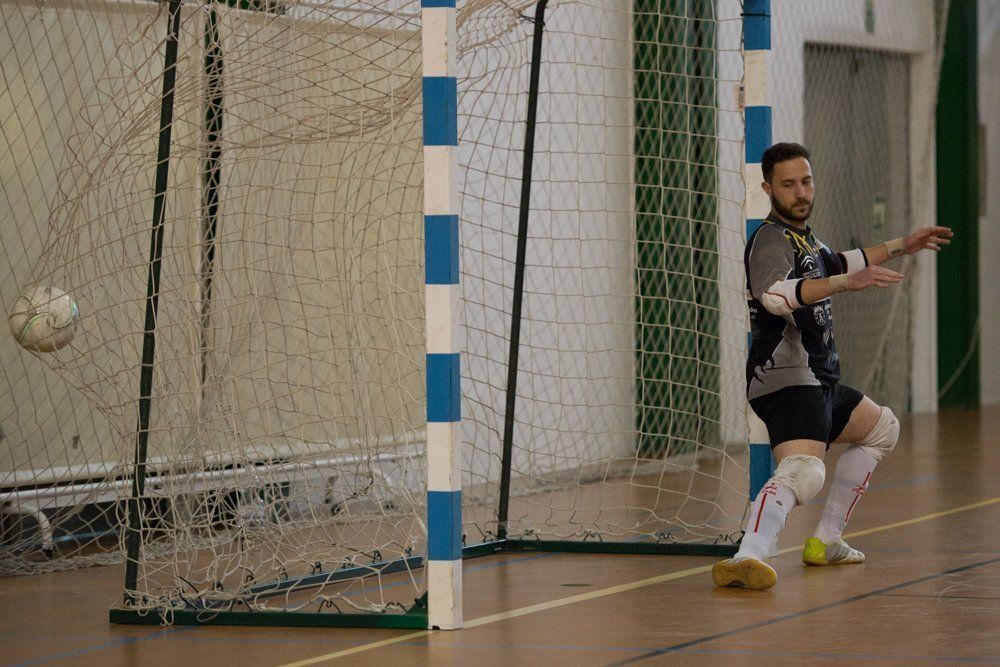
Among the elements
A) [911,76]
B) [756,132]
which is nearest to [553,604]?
[756,132]

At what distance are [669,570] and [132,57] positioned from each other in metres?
3.53

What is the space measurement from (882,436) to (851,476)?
0.68 feet

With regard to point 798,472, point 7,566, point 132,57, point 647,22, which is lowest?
point 7,566

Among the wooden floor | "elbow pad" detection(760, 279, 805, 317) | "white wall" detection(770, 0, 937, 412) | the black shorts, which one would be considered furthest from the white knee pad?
"white wall" detection(770, 0, 937, 412)

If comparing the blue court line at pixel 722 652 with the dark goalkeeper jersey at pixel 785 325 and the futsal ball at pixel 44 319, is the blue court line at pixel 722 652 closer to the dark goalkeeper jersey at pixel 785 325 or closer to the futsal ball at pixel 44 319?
the dark goalkeeper jersey at pixel 785 325

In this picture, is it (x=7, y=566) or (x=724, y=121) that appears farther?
(x=724, y=121)

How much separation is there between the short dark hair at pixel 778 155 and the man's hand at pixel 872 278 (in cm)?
69

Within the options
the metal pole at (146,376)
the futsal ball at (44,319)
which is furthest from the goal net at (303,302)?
the futsal ball at (44,319)

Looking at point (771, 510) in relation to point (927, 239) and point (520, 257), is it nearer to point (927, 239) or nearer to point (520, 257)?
point (927, 239)

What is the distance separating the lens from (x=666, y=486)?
372 inches

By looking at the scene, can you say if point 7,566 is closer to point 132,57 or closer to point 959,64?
point 132,57

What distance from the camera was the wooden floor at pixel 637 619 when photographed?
468cm

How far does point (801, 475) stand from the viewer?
19.0 ft

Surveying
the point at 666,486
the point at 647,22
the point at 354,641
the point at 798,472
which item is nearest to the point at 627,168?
the point at 647,22
